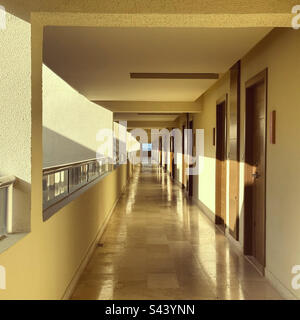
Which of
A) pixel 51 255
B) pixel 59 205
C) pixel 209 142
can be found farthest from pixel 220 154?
pixel 51 255

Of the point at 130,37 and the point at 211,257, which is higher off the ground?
the point at 130,37

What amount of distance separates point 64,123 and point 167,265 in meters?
9.72

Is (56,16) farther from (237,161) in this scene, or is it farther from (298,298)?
(237,161)

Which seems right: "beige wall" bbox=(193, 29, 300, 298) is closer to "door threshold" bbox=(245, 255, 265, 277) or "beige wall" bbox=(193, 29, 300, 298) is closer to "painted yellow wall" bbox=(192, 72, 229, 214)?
"door threshold" bbox=(245, 255, 265, 277)

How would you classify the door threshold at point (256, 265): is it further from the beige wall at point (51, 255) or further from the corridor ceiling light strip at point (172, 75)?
the corridor ceiling light strip at point (172, 75)

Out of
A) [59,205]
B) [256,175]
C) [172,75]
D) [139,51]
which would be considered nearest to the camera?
[59,205]

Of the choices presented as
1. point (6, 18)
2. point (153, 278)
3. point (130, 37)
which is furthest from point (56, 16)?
point (153, 278)

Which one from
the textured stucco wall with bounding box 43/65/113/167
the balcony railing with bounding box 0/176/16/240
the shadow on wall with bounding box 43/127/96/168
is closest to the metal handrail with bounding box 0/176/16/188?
the balcony railing with bounding box 0/176/16/240

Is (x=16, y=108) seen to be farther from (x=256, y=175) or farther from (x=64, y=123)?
(x=64, y=123)

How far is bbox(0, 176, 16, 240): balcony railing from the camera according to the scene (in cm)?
217

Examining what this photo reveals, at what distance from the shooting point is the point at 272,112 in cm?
359

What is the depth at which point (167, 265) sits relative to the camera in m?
4.27

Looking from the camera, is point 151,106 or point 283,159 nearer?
point 283,159

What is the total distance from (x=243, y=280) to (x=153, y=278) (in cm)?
96
